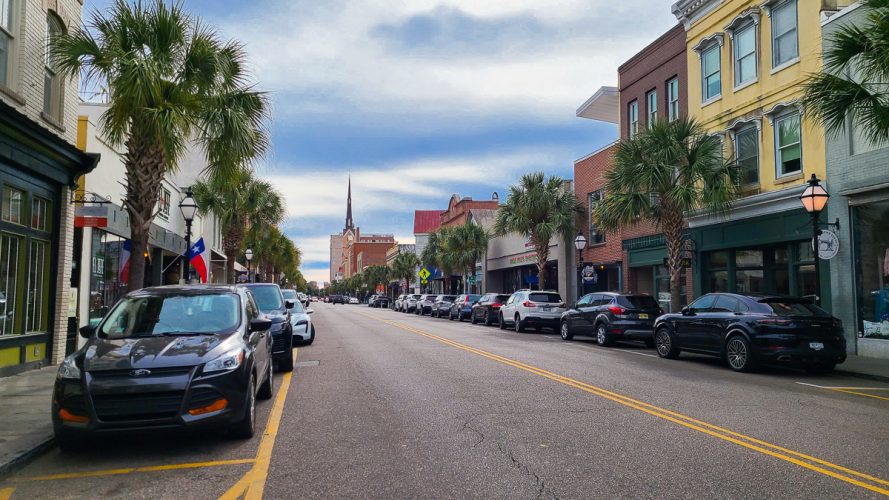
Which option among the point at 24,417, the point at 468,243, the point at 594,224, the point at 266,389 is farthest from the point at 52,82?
the point at 468,243

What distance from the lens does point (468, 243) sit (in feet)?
157

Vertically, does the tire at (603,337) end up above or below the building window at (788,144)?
below

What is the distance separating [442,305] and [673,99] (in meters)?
21.9

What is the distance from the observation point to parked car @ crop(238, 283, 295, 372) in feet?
39.3

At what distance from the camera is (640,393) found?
9.71 metres

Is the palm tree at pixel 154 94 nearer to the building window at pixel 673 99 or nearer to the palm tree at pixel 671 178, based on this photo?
the palm tree at pixel 671 178

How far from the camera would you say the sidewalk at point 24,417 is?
621 cm

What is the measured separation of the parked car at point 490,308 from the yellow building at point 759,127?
10214mm

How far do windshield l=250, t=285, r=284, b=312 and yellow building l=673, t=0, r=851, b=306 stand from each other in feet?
46.1

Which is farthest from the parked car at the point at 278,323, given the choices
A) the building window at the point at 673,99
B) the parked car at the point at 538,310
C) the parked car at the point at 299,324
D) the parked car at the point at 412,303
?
the parked car at the point at 412,303

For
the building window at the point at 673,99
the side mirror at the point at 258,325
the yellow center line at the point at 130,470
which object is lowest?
the yellow center line at the point at 130,470

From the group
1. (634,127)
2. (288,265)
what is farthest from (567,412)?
→ (288,265)

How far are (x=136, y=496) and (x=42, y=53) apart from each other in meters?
10.8

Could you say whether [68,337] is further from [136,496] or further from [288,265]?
[288,265]
